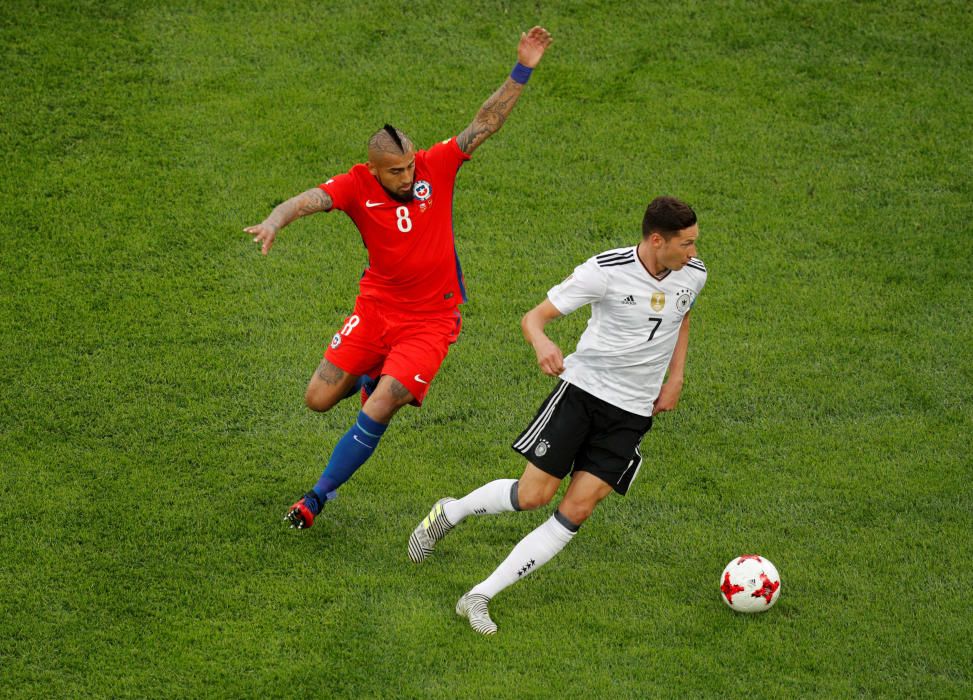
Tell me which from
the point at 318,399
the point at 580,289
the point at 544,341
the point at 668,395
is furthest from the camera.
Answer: the point at 318,399

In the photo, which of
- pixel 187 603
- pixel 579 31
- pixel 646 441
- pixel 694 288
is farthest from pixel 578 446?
pixel 579 31

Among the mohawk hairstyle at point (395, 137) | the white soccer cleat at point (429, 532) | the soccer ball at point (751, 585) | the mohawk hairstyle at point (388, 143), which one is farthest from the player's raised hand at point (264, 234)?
the soccer ball at point (751, 585)

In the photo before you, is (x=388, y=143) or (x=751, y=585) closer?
(x=751, y=585)

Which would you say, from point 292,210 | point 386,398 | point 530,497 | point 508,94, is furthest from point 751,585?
point 292,210

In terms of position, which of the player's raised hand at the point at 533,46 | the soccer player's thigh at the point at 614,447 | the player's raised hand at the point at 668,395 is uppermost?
the player's raised hand at the point at 533,46

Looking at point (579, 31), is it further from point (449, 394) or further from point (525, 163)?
point (449, 394)

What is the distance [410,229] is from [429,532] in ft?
6.37

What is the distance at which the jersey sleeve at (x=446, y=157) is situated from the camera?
7.54 metres

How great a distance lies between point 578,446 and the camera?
6758 mm

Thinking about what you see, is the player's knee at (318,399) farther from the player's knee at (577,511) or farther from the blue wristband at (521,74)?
the blue wristband at (521,74)

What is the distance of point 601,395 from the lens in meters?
6.73

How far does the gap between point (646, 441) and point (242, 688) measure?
3517mm

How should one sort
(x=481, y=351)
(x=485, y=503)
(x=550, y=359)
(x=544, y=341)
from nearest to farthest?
1. (x=550, y=359)
2. (x=544, y=341)
3. (x=485, y=503)
4. (x=481, y=351)

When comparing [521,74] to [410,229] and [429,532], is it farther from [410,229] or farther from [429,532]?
[429,532]
